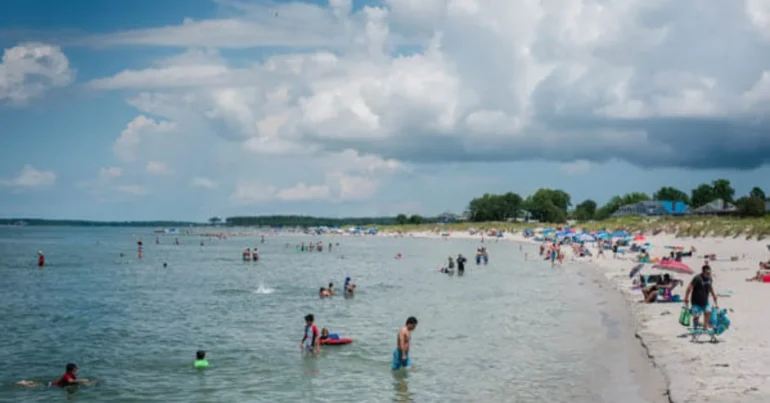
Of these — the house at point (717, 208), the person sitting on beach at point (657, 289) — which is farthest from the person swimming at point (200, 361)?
the house at point (717, 208)

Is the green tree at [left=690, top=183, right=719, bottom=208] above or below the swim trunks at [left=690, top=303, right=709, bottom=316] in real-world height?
above

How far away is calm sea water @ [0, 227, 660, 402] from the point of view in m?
17.7

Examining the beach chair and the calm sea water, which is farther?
the beach chair

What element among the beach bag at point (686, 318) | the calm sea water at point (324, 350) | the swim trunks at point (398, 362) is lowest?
the calm sea water at point (324, 350)

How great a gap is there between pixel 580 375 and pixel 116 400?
11.9 m

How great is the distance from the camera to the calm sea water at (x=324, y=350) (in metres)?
17.7

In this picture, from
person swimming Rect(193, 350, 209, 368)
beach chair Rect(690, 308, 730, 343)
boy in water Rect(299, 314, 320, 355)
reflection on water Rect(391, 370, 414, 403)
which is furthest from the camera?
boy in water Rect(299, 314, 320, 355)

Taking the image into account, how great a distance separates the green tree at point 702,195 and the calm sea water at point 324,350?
506ft

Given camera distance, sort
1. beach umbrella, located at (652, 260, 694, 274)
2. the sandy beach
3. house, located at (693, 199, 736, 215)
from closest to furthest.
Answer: the sandy beach < beach umbrella, located at (652, 260, 694, 274) < house, located at (693, 199, 736, 215)

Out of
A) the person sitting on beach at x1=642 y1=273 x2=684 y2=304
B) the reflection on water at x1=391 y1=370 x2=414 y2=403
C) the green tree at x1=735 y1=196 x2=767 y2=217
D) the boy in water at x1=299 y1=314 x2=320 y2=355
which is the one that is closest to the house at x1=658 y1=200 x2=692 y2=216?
the green tree at x1=735 y1=196 x2=767 y2=217

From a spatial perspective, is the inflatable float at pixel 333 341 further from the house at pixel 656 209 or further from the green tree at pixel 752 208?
the house at pixel 656 209

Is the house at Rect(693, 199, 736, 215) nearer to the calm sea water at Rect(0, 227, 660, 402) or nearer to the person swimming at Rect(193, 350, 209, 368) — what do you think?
the calm sea water at Rect(0, 227, 660, 402)

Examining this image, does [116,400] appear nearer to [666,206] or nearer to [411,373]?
[411,373]

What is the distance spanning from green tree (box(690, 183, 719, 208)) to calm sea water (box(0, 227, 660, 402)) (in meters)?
154
